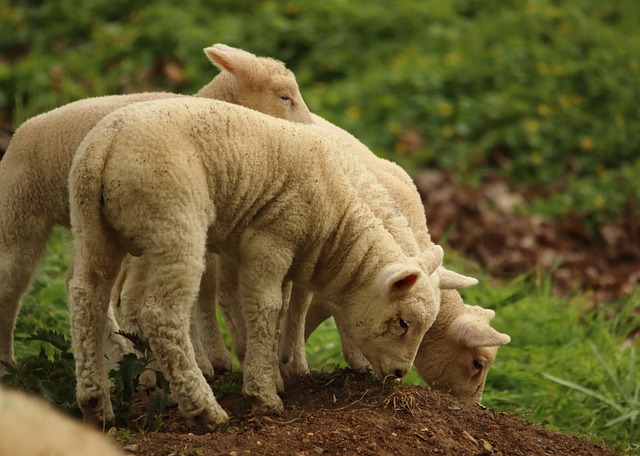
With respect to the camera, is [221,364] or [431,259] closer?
[431,259]

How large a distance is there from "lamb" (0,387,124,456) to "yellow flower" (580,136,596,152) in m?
9.97

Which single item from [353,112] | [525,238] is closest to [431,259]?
[525,238]

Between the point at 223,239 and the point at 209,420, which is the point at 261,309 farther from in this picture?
the point at 209,420

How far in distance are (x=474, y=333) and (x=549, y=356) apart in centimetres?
184

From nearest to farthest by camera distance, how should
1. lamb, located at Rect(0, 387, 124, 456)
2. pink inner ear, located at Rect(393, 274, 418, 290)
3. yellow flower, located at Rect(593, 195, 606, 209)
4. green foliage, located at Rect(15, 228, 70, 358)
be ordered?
lamb, located at Rect(0, 387, 124, 456), pink inner ear, located at Rect(393, 274, 418, 290), green foliage, located at Rect(15, 228, 70, 358), yellow flower, located at Rect(593, 195, 606, 209)

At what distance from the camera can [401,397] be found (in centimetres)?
540

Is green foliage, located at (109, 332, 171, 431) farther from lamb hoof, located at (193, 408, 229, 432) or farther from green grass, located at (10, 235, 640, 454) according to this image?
green grass, located at (10, 235, 640, 454)

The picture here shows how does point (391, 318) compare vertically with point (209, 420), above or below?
above

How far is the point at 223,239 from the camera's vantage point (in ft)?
18.0

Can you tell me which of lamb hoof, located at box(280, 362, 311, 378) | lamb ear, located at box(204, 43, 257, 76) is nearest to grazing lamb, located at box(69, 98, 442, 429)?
lamb hoof, located at box(280, 362, 311, 378)

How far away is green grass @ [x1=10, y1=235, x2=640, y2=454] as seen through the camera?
6836mm

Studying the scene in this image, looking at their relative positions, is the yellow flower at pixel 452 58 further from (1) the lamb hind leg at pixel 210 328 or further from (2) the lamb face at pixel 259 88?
(1) the lamb hind leg at pixel 210 328

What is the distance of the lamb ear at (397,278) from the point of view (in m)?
5.19

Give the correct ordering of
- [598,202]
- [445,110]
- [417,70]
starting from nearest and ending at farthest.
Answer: [598,202] → [445,110] → [417,70]
